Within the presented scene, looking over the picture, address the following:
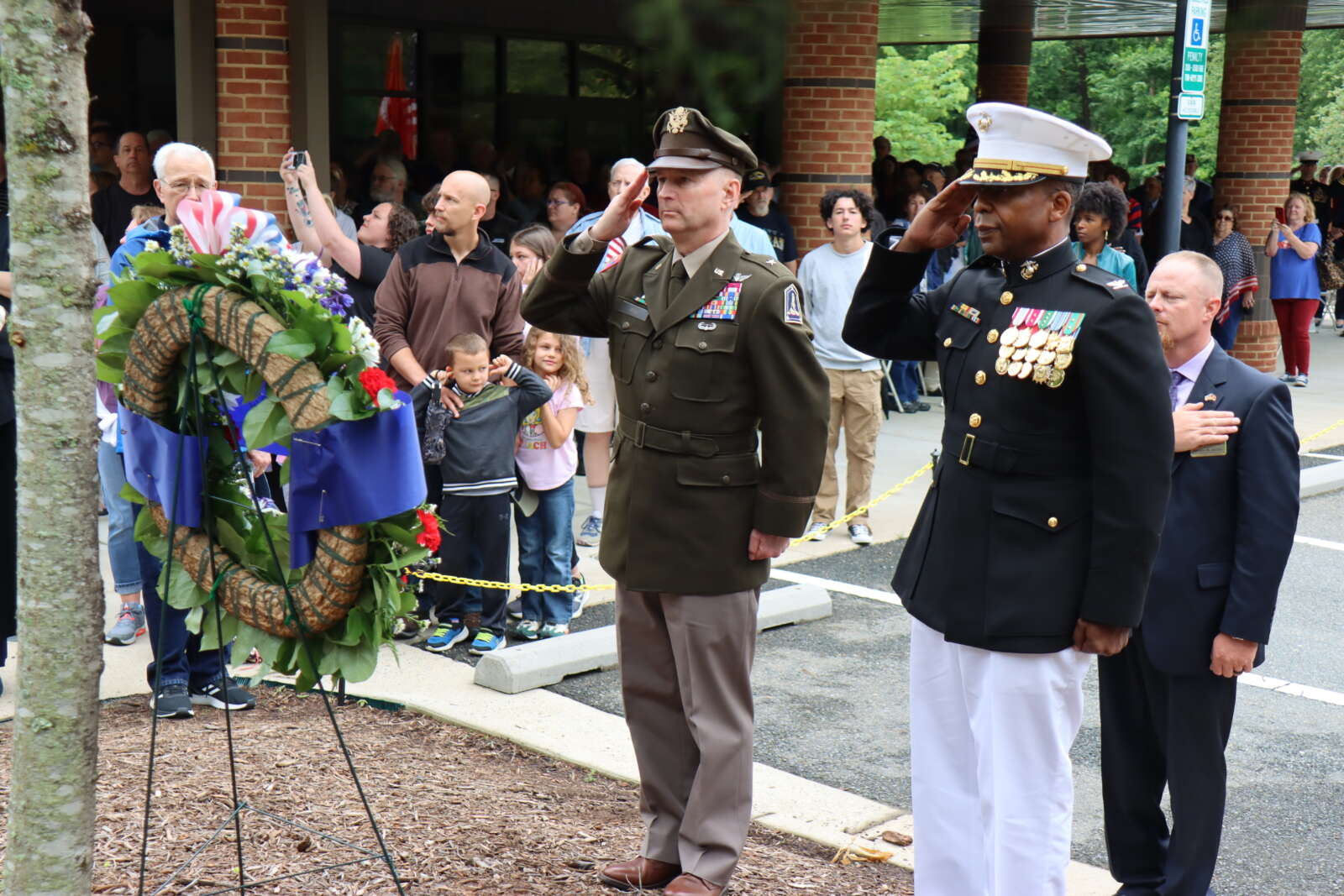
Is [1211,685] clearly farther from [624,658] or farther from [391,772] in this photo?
[391,772]

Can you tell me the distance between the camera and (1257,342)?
1473cm

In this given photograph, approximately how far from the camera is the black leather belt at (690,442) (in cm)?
382

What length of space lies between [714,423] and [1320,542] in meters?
6.12

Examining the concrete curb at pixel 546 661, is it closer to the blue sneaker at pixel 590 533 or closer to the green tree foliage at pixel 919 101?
the blue sneaker at pixel 590 533

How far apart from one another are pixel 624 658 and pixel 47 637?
61.5 inches

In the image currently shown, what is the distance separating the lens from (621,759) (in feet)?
16.0

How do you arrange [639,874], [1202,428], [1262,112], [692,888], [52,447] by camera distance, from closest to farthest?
[52,447] < [1202,428] < [692,888] < [639,874] < [1262,112]

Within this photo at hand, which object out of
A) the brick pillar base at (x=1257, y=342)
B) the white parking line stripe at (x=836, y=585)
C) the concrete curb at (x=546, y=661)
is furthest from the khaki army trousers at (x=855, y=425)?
the brick pillar base at (x=1257, y=342)

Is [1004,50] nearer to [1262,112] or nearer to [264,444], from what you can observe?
[1262,112]

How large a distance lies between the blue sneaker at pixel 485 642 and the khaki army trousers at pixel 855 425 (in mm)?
2547

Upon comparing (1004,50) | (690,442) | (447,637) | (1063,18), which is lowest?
(447,637)

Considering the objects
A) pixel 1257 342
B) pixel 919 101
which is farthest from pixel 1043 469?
pixel 919 101

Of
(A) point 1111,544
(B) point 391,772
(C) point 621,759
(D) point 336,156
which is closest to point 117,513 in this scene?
(B) point 391,772

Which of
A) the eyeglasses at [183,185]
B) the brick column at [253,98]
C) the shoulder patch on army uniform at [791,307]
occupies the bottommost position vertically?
the shoulder patch on army uniform at [791,307]
